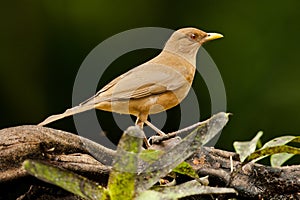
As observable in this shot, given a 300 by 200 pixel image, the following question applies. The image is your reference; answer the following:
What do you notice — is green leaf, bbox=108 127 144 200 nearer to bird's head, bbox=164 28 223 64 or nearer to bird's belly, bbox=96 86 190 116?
bird's belly, bbox=96 86 190 116

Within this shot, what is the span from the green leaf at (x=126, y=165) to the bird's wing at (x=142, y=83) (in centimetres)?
64

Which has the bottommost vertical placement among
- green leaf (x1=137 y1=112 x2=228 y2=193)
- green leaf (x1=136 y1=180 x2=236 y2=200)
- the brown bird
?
the brown bird

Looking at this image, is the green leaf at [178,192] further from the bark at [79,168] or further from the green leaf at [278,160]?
the green leaf at [278,160]

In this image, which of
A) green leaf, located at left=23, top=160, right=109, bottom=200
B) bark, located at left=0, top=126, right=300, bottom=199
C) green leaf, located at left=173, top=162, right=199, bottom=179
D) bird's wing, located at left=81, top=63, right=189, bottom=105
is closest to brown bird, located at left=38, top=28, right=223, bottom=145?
bird's wing, located at left=81, top=63, right=189, bottom=105

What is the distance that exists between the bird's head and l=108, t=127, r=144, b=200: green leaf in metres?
0.99

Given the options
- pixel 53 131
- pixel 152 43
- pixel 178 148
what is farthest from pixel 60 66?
pixel 178 148

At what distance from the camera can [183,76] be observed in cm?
153

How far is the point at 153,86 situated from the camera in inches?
57.5

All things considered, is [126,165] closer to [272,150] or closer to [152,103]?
[272,150]

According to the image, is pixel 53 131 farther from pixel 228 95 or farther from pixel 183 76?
pixel 228 95

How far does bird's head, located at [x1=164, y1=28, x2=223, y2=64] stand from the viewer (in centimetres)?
163

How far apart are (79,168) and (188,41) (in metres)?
0.88

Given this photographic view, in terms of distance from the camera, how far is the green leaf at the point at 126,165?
65cm

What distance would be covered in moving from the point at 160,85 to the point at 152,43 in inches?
6.7
